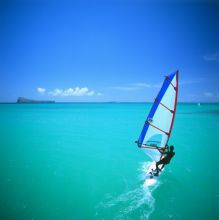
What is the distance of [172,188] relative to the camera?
747cm

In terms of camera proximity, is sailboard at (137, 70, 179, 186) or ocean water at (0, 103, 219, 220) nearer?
ocean water at (0, 103, 219, 220)

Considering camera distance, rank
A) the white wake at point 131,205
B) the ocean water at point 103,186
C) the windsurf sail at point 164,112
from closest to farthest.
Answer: the white wake at point 131,205, the ocean water at point 103,186, the windsurf sail at point 164,112

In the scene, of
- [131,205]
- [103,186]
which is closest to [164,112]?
[131,205]

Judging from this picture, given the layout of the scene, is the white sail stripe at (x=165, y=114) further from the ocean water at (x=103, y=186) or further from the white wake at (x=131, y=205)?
the ocean water at (x=103, y=186)

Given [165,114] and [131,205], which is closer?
[131,205]

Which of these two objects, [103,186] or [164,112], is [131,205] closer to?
[103,186]

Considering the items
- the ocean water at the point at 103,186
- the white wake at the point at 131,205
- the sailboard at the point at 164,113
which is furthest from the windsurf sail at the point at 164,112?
the ocean water at the point at 103,186

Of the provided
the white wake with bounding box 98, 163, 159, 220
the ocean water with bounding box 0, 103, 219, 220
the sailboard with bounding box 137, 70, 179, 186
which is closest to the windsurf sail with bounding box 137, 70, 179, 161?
the sailboard with bounding box 137, 70, 179, 186

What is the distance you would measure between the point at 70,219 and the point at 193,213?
4158 millimetres

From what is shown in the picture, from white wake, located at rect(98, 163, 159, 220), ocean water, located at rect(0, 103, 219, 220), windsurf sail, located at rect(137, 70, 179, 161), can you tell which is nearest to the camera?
white wake, located at rect(98, 163, 159, 220)

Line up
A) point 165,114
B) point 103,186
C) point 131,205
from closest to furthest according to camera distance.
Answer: point 131,205
point 165,114
point 103,186

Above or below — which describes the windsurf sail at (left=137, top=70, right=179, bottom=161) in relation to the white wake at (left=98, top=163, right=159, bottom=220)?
above

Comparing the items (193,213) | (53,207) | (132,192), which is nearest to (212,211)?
(193,213)

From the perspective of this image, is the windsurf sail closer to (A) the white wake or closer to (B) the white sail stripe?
(B) the white sail stripe
